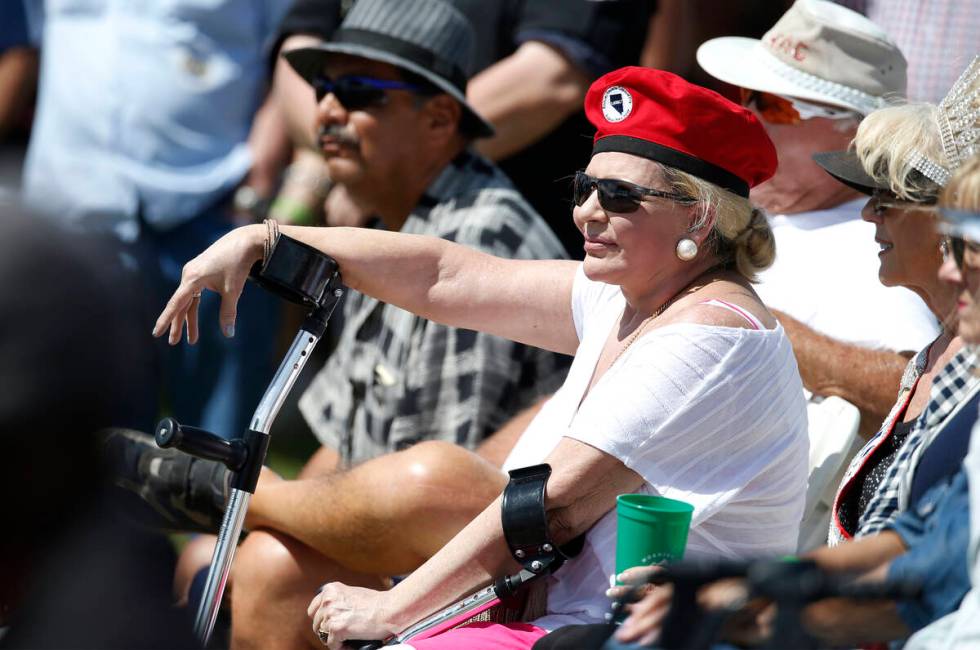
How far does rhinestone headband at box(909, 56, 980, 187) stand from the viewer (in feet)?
8.80

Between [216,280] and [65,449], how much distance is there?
1579 mm

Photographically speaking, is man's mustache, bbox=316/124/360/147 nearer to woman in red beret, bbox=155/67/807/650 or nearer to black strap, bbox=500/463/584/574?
woman in red beret, bbox=155/67/807/650

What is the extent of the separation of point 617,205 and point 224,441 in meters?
0.96

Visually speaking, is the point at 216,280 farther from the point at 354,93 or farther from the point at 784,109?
the point at 784,109

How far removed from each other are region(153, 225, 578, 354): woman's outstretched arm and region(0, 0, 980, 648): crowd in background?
0.02m

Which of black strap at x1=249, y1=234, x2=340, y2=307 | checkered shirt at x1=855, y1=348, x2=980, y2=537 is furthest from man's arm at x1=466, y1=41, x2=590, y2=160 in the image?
checkered shirt at x1=855, y1=348, x2=980, y2=537

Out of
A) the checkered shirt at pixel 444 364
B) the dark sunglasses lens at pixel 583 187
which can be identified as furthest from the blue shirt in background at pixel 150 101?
the dark sunglasses lens at pixel 583 187

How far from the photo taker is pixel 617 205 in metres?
2.88

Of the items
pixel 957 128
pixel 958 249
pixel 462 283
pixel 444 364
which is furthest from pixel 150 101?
pixel 958 249

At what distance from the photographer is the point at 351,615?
9.16 feet

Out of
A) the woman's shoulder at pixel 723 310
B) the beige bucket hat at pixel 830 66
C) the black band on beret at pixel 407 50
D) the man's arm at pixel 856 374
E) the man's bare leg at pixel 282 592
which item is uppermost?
the beige bucket hat at pixel 830 66

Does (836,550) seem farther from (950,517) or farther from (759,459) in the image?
(759,459)

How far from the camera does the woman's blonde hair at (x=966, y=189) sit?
83.0 inches

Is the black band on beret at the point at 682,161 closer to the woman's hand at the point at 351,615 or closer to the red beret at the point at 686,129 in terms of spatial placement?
the red beret at the point at 686,129
